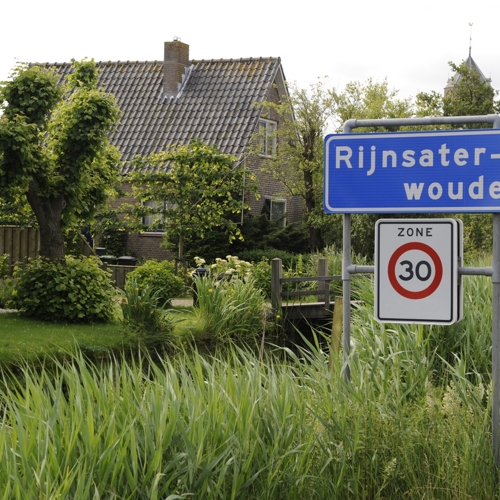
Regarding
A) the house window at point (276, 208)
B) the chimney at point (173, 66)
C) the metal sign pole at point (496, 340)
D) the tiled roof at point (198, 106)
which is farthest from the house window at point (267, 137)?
the metal sign pole at point (496, 340)

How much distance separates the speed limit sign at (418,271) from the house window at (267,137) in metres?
24.2

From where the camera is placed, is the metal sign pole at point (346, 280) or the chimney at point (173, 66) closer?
the metal sign pole at point (346, 280)

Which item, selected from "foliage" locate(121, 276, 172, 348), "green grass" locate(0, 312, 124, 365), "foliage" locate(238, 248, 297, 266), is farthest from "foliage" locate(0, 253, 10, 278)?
"foliage" locate(238, 248, 297, 266)

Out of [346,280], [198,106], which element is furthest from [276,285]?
[198,106]

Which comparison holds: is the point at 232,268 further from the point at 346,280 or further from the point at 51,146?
the point at 346,280

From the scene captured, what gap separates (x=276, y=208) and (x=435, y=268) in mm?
26755

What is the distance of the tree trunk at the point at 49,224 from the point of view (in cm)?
1512

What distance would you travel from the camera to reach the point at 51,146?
1492cm

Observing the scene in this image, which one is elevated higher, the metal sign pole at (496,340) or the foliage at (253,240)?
the foliage at (253,240)

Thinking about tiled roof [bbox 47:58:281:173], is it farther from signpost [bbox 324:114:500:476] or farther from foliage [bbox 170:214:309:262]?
signpost [bbox 324:114:500:476]

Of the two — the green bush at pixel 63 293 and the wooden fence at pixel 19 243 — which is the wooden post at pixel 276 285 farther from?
the green bush at pixel 63 293

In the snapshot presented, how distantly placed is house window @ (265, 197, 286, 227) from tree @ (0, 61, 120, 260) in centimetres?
1596

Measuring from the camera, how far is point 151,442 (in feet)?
13.5

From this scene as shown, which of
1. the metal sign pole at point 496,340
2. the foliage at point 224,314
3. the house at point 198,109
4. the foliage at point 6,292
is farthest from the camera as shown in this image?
the house at point 198,109
